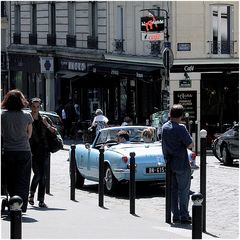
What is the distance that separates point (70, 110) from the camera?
37.8 m

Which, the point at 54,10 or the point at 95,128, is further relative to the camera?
the point at 54,10

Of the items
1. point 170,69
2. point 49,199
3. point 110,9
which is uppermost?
point 110,9

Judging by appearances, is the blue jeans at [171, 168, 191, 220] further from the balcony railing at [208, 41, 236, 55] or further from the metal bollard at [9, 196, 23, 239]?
the balcony railing at [208, 41, 236, 55]

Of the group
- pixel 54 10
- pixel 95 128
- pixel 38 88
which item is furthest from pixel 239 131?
pixel 38 88

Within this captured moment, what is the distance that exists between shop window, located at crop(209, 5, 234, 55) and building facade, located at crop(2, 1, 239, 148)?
0.04 metres

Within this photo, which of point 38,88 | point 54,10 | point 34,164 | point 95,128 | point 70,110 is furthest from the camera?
point 38,88

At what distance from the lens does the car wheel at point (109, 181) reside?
1591 cm

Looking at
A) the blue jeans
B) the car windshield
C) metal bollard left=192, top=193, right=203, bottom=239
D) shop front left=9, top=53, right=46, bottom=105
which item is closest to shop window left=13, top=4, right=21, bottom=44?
shop front left=9, top=53, right=46, bottom=105

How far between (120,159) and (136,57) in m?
20.7

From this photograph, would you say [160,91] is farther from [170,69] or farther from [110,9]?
[110,9]

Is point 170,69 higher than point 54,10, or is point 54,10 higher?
point 54,10

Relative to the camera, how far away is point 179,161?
1143cm

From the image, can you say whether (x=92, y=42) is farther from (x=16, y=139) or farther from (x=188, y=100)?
(x=16, y=139)

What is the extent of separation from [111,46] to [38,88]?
382 inches
